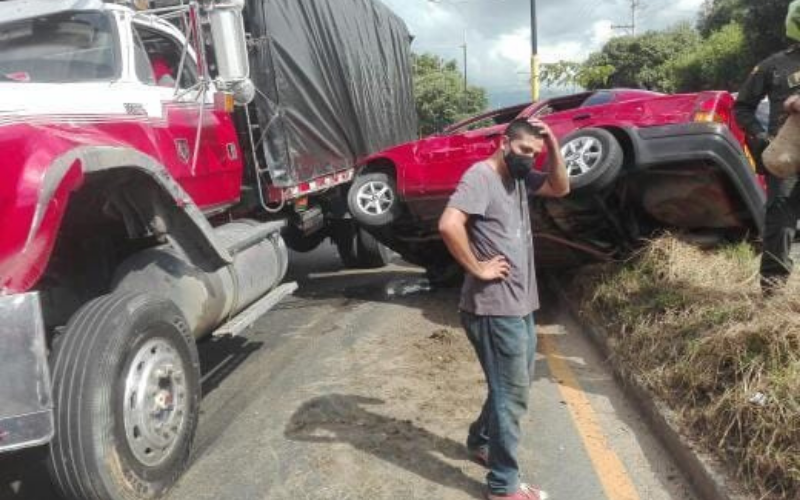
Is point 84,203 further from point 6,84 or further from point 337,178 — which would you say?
point 337,178

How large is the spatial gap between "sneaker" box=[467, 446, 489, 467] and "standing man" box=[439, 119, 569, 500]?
41cm

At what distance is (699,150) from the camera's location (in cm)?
571

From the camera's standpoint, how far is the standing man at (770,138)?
4.93 meters

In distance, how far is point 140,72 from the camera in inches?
206

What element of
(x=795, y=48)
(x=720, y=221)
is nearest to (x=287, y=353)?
(x=720, y=221)

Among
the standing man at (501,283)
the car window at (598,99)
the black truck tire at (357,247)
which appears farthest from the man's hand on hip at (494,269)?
the black truck tire at (357,247)

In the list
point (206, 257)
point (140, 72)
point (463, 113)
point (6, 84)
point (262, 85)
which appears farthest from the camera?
point (463, 113)

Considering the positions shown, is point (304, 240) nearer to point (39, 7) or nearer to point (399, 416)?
point (39, 7)

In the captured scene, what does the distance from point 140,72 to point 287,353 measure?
92.7 inches

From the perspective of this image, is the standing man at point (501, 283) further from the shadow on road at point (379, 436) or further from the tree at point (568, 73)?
the tree at point (568, 73)

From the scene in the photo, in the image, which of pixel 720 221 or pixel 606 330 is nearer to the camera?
pixel 606 330

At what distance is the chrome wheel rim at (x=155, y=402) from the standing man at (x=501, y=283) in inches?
56.1

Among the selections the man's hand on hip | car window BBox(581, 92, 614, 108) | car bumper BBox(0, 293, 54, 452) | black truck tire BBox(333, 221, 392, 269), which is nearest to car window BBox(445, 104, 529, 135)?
car window BBox(581, 92, 614, 108)

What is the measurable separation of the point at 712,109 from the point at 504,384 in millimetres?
3218
